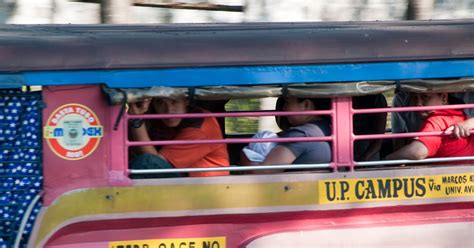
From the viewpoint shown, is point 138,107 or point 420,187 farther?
point 420,187

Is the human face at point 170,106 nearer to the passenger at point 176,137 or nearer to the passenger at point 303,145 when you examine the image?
the passenger at point 176,137

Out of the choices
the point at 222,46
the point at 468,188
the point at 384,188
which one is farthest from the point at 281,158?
the point at 468,188

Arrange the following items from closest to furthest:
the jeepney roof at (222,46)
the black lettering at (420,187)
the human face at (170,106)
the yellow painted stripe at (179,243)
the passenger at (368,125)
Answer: the jeepney roof at (222,46)
the yellow painted stripe at (179,243)
the human face at (170,106)
the black lettering at (420,187)
the passenger at (368,125)

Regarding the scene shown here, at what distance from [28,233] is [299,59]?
164 cm

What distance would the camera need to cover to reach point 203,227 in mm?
4434

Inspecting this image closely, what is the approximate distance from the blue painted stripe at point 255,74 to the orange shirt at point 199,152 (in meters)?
0.37

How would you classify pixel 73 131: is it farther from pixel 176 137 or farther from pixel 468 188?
pixel 468 188

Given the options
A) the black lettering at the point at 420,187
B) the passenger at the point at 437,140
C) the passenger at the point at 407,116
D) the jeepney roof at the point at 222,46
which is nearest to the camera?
the jeepney roof at the point at 222,46

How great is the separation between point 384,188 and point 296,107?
2.12 ft

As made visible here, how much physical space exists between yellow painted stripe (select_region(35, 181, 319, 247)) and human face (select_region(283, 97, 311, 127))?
1.34 feet

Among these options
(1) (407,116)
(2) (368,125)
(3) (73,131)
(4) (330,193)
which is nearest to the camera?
(3) (73,131)

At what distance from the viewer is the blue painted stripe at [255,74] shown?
167 inches

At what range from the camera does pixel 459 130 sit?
4.66 m

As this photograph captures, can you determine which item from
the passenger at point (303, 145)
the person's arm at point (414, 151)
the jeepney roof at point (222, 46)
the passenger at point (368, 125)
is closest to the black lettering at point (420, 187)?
the person's arm at point (414, 151)
